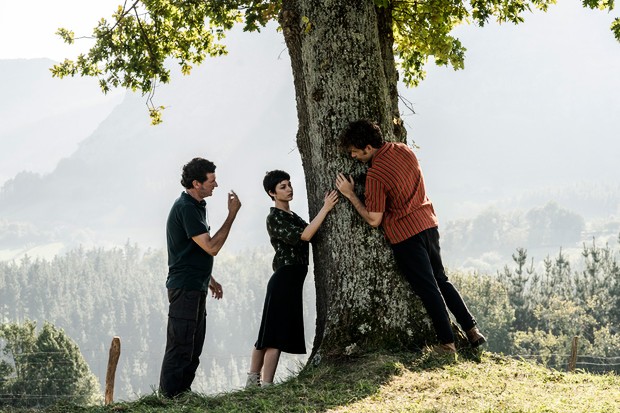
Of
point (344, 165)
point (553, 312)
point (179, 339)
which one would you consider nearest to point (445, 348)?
point (344, 165)

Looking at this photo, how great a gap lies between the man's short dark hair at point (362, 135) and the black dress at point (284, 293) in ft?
2.86

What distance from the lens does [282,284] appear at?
23.9ft

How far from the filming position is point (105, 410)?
604cm

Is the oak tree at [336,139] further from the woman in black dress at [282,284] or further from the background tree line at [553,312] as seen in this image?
the background tree line at [553,312]

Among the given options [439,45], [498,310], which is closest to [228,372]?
[498,310]

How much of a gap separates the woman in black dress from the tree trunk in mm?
209

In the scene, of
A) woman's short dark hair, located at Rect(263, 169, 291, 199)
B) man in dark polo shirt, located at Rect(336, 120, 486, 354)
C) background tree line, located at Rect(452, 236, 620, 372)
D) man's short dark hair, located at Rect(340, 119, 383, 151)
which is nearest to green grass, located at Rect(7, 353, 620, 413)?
man in dark polo shirt, located at Rect(336, 120, 486, 354)

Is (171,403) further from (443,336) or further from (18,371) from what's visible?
(18,371)

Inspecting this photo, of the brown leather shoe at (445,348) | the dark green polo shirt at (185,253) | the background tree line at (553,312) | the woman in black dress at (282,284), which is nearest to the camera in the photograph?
the brown leather shoe at (445,348)

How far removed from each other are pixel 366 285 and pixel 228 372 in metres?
194

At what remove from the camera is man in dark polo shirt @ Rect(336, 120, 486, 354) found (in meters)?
6.85

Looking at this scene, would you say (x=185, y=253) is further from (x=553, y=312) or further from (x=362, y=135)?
(x=553, y=312)

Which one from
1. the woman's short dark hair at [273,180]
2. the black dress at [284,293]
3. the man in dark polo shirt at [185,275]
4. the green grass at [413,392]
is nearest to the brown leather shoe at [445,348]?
the green grass at [413,392]

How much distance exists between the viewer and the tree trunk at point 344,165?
23.2 feet
